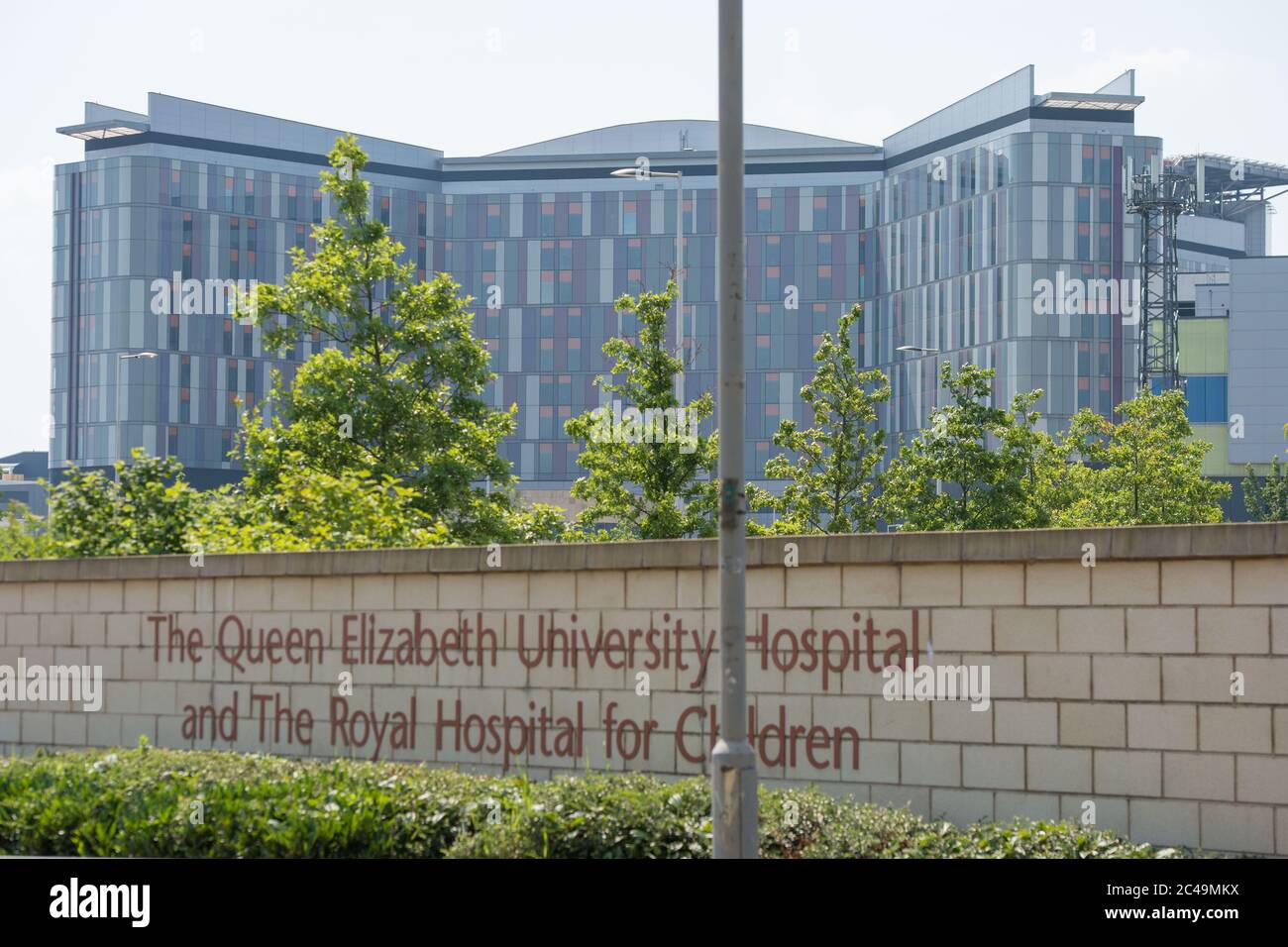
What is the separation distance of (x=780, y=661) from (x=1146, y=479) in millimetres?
33413

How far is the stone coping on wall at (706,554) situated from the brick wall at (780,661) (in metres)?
0.02

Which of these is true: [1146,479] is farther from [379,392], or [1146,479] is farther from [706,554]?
[706,554]

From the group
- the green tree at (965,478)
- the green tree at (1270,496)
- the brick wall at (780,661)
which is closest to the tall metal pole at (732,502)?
the brick wall at (780,661)

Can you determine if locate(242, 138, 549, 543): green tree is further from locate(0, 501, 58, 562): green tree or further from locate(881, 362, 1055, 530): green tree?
locate(881, 362, 1055, 530): green tree

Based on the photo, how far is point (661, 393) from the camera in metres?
29.8

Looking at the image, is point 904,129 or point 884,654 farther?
point 904,129

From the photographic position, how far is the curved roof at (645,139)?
4313 inches

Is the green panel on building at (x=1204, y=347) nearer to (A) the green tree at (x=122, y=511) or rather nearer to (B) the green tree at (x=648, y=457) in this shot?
(B) the green tree at (x=648, y=457)

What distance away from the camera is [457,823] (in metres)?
10.4

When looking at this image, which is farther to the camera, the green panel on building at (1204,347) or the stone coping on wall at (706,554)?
the green panel on building at (1204,347)

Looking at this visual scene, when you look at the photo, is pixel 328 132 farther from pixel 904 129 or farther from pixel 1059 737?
pixel 1059 737

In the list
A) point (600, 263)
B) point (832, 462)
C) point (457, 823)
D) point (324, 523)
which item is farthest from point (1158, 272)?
point (457, 823)
